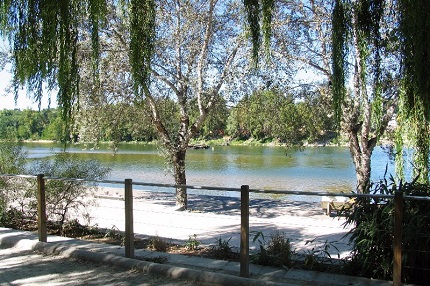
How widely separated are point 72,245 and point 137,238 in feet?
6.53

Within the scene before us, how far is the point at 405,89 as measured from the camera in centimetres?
263

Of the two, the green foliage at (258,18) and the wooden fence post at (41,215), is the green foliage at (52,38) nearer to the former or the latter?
the green foliage at (258,18)

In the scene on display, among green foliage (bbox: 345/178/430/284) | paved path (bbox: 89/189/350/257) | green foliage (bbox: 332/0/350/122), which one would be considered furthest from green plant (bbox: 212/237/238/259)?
green foliage (bbox: 332/0/350/122)

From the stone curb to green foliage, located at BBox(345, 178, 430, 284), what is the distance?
46.3 inches

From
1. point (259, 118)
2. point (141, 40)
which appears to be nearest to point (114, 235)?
point (141, 40)

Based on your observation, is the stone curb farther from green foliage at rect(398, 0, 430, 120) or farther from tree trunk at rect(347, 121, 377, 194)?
tree trunk at rect(347, 121, 377, 194)

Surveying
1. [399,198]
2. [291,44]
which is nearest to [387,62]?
[399,198]

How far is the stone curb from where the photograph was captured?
470cm

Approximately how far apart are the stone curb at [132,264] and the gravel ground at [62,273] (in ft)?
0.25

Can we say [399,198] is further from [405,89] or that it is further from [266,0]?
[266,0]

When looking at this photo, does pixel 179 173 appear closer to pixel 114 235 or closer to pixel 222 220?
pixel 222 220

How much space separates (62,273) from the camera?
17.1 feet

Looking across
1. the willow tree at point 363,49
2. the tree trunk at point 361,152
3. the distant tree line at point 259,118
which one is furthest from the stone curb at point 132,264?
the tree trunk at point 361,152

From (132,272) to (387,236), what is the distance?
121 inches
